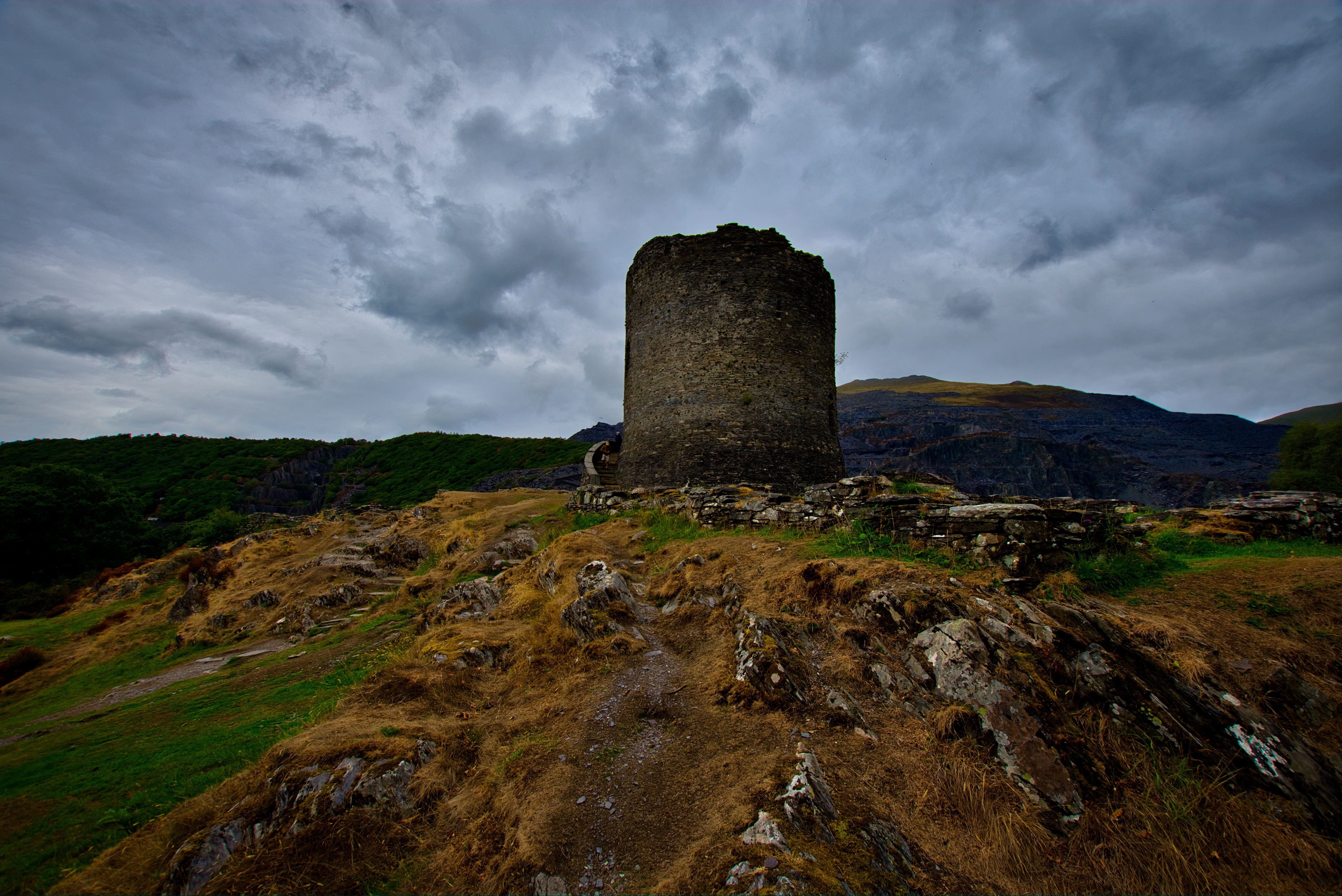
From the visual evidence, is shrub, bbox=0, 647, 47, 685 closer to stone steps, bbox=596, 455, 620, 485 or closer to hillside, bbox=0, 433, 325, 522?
stone steps, bbox=596, 455, 620, 485

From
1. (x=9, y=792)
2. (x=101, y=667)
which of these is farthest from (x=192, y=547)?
(x=9, y=792)

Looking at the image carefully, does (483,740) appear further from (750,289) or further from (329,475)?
(329,475)

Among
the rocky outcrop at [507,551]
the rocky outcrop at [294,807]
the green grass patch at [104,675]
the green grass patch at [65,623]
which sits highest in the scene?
the rocky outcrop at [507,551]

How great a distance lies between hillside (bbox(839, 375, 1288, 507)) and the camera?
2148 inches

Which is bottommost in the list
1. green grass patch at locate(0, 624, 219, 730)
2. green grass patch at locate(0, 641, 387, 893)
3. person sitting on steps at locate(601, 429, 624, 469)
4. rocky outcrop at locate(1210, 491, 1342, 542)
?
green grass patch at locate(0, 624, 219, 730)

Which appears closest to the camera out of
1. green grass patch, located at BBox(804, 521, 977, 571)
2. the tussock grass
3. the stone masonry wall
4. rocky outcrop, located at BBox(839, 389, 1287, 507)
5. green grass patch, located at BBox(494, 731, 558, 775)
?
the tussock grass

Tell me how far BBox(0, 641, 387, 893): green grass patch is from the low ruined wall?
7.50 metres

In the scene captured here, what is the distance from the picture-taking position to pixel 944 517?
7.37 meters

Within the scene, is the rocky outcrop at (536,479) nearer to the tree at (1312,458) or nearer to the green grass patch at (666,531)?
the green grass patch at (666,531)

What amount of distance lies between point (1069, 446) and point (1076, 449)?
89 cm

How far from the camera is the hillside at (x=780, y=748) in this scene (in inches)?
152

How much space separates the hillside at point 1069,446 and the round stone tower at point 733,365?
3375 centimetres

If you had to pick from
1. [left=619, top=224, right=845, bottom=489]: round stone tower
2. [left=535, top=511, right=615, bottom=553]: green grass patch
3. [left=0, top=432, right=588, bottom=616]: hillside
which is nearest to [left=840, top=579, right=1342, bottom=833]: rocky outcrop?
[left=535, top=511, right=615, bottom=553]: green grass patch

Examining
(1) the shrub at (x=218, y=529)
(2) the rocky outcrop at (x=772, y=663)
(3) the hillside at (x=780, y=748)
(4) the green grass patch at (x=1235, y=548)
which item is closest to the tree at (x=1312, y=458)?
(4) the green grass patch at (x=1235, y=548)
